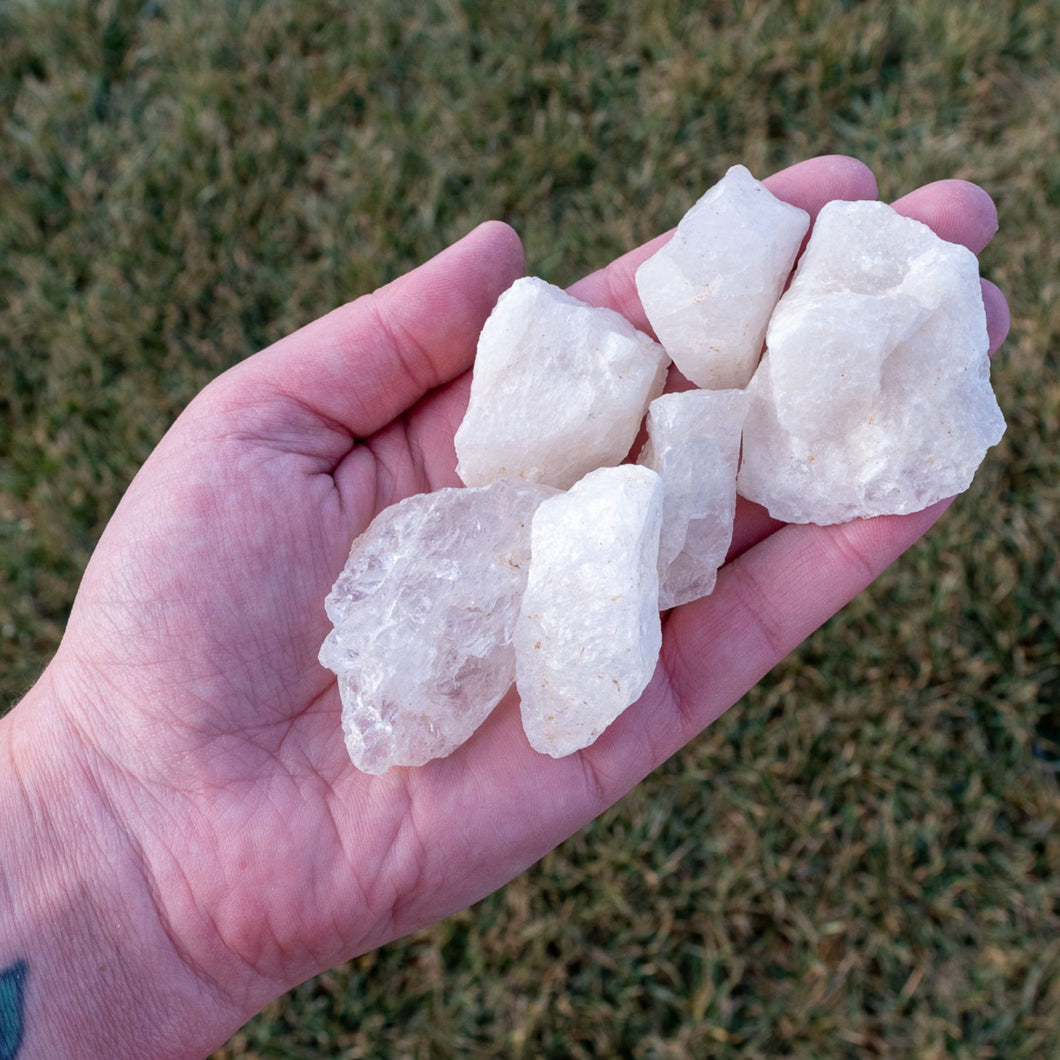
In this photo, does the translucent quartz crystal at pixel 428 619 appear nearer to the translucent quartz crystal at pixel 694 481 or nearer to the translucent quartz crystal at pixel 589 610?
the translucent quartz crystal at pixel 589 610

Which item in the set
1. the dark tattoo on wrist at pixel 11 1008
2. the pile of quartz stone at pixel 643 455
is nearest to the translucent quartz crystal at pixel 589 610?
the pile of quartz stone at pixel 643 455

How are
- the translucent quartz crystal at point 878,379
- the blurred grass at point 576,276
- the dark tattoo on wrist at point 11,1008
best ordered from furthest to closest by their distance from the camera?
the blurred grass at point 576,276
the translucent quartz crystal at point 878,379
the dark tattoo on wrist at point 11,1008

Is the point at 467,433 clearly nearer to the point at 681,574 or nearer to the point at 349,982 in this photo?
the point at 681,574

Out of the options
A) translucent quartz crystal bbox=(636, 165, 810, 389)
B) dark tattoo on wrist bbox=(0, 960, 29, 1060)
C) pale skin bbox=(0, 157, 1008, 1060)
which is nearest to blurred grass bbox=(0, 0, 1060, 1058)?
pale skin bbox=(0, 157, 1008, 1060)

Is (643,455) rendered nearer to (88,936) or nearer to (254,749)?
(254,749)

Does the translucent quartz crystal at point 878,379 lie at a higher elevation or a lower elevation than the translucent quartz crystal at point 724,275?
lower

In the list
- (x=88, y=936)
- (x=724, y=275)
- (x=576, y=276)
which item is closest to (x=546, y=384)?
(x=724, y=275)

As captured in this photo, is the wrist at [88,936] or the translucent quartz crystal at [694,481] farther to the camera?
the translucent quartz crystal at [694,481]

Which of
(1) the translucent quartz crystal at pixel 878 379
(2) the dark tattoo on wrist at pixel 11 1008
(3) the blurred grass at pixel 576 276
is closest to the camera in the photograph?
(2) the dark tattoo on wrist at pixel 11 1008

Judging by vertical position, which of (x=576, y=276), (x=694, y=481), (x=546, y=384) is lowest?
(x=576, y=276)
